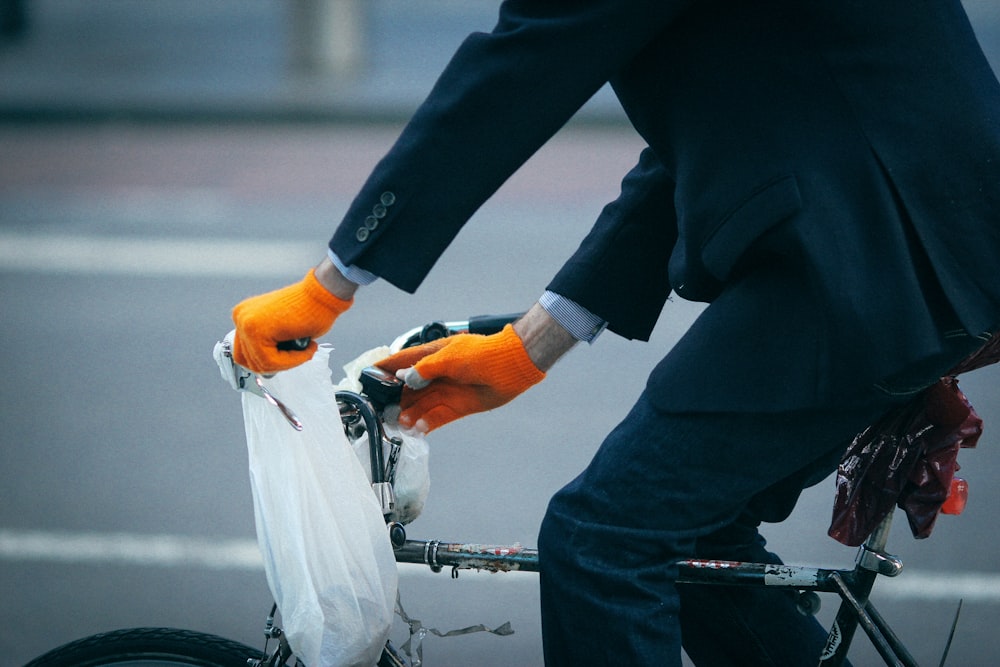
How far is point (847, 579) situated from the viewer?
1862 millimetres

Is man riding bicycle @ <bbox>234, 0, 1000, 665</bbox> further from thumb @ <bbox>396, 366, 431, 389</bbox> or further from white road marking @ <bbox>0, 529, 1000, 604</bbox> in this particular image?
white road marking @ <bbox>0, 529, 1000, 604</bbox>

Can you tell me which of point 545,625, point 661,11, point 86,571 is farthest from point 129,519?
point 661,11

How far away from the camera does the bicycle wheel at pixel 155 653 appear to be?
2.00 m

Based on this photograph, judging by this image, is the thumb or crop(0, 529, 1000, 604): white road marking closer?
the thumb

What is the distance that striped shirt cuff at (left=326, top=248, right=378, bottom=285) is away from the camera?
5.28ft

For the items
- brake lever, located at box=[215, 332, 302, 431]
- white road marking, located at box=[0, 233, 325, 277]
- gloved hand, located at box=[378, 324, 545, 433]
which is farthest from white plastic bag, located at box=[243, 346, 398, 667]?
white road marking, located at box=[0, 233, 325, 277]

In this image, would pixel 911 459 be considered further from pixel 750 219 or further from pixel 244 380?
pixel 244 380

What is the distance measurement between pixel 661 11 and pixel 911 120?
0.36 m

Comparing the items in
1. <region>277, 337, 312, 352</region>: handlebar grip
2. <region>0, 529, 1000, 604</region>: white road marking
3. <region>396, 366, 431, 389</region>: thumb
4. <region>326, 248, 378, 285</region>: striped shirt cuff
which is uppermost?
<region>326, 248, 378, 285</region>: striped shirt cuff

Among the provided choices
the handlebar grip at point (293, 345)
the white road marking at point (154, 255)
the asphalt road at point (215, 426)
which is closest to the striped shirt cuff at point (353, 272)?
the handlebar grip at point (293, 345)

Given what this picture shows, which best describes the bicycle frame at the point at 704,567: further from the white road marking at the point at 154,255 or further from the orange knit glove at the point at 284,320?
the white road marking at the point at 154,255

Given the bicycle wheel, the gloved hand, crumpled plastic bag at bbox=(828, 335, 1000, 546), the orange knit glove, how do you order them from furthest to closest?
the bicycle wheel → the gloved hand → crumpled plastic bag at bbox=(828, 335, 1000, 546) → the orange knit glove

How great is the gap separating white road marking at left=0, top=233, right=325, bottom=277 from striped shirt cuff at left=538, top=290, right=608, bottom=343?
4.49 m

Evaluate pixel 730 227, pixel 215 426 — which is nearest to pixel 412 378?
pixel 730 227
